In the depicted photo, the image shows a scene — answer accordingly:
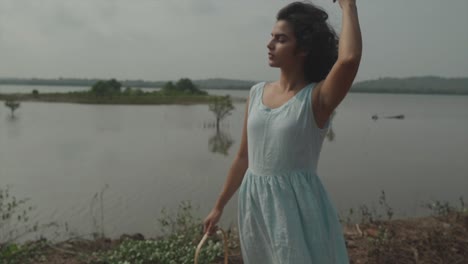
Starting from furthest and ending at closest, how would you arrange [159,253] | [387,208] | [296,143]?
[387,208] → [159,253] → [296,143]

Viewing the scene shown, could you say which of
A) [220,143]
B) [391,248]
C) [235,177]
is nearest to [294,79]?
[235,177]

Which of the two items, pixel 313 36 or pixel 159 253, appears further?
pixel 159 253

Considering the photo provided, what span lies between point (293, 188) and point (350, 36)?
0.48 m

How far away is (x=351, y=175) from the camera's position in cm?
905

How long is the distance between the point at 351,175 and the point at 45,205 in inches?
227

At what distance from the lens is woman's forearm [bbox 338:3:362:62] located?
1.13m

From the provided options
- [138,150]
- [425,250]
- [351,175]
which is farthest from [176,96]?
[425,250]

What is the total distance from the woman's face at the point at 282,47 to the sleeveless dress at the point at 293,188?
0.11m

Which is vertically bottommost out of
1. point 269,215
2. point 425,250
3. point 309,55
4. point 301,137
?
point 425,250

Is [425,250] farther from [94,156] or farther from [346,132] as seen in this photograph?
[346,132]

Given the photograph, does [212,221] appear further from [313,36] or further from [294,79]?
[313,36]

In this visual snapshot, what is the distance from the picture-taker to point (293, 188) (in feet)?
4.41

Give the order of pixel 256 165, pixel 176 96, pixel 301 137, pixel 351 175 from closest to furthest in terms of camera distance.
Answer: pixel 301 137 < pixel 256 165 < pixel 351 175 < pixel 176 96

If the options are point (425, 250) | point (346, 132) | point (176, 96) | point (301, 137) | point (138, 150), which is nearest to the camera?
point (301, 137)
